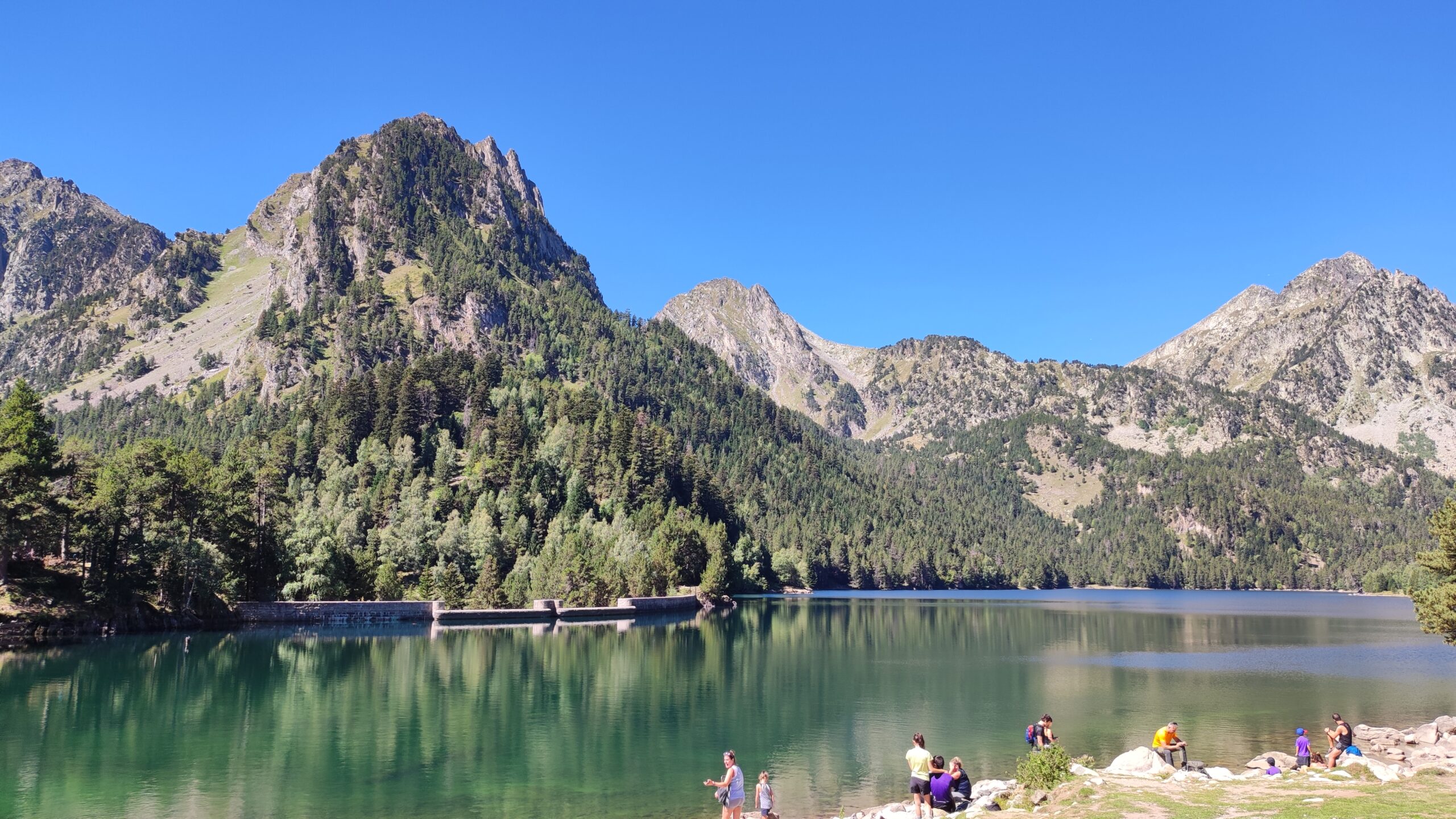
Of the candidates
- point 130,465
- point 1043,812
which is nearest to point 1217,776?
point 1043,812

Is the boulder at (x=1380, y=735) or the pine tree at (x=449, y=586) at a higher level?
the pine tree at (x=449, y=586)

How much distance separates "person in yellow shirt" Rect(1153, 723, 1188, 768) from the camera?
127ft

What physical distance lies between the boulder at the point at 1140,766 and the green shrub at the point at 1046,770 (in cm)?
441

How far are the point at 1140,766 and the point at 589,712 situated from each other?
3193 cm

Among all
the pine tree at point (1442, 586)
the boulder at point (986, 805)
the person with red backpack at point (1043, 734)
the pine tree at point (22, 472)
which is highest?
the pine tree at point (22, 472)

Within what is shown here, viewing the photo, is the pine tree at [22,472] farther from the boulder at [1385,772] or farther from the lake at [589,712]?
the boulder at [1385,772]

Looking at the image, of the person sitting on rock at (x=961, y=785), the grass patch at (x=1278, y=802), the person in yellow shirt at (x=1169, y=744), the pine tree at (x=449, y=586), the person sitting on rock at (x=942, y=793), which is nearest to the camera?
the grass patch at (x=1278, y=802)

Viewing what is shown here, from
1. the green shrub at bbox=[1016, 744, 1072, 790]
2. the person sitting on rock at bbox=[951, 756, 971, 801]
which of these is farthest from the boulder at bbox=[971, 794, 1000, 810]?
the green shrub at bbox=[1016, 744, 1072, 790]

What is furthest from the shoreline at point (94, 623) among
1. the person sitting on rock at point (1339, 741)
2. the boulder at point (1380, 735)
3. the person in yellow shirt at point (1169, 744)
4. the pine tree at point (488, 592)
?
the boulder at point (1380, 735)

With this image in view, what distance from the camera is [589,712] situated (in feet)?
185

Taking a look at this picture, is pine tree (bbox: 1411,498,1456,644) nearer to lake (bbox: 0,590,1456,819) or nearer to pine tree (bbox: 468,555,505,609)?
lake (bbox: 0,590,1456,819)

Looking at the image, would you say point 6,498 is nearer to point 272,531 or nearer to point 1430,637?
point 272,531

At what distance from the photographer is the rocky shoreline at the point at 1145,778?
29562 mm

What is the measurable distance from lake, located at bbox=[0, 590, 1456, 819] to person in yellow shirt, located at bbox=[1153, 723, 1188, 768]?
6.15 m
